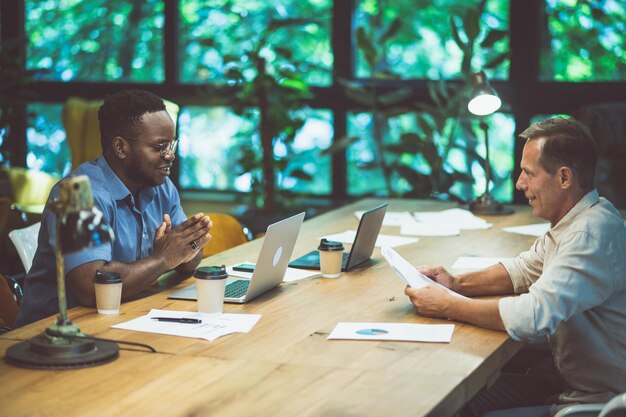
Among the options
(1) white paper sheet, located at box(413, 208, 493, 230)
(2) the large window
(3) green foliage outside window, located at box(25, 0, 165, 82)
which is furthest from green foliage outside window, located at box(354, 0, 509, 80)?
(1) white paper sheet, located at box(413, 208, 493, 230)

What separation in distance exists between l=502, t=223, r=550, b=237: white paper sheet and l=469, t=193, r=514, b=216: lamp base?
361 millimetres

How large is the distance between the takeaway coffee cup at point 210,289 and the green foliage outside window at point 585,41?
4424 mm

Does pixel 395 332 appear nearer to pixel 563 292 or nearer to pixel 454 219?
pixel 563 292

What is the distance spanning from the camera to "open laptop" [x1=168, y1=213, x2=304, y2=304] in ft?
9.36

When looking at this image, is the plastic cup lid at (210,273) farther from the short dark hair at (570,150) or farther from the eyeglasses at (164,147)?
the short dark hair at (570,150)

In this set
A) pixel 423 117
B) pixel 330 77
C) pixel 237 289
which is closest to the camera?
pixel 237 289

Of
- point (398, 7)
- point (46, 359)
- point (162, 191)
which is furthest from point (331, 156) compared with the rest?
point (46, 359)

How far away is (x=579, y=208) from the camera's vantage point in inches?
105

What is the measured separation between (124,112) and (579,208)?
4.76ft

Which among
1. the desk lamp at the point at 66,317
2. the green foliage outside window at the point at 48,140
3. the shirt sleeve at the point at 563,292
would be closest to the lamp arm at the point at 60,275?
the desk lamp at the point at 66,317

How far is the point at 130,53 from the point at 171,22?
46 centimetres

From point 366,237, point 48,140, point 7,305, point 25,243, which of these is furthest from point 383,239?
point 48,140

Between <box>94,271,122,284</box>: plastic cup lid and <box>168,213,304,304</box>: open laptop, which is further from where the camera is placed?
<box>168,213,304,304</box>: open laptop

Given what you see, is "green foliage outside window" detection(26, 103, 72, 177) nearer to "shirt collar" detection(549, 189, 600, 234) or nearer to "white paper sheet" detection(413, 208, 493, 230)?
"white paper sheet" detection(413, 208, 493, 230)
